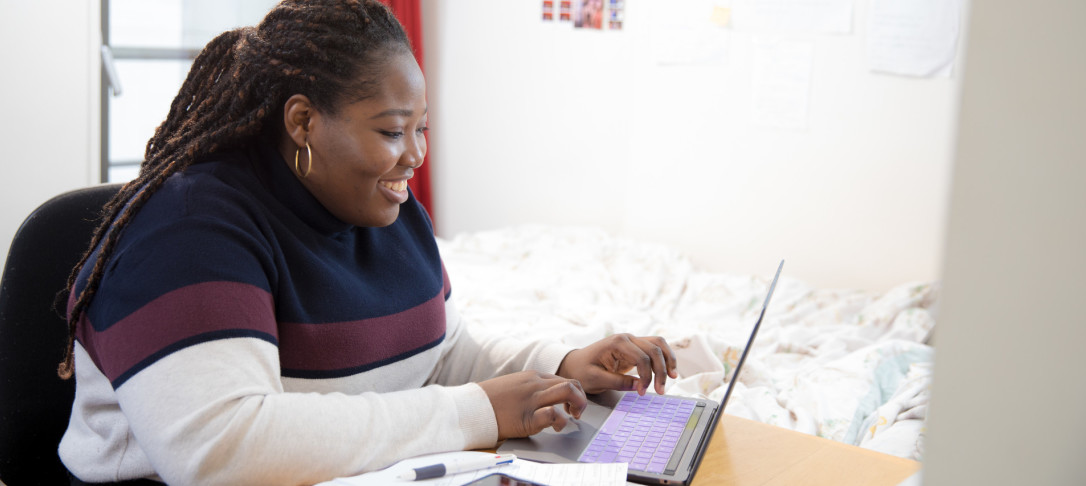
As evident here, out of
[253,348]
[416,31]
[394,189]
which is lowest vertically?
[253,348]

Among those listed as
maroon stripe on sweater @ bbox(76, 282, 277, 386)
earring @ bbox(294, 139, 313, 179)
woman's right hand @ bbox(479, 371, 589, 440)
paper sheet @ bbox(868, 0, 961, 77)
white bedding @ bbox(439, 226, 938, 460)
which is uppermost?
paper sheet @ bbox(868, 0, 961, 77)

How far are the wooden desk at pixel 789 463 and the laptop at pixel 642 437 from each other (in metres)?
0.03

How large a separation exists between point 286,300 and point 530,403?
0.28 metres

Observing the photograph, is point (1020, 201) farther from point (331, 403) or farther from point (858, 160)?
point (858, 160)

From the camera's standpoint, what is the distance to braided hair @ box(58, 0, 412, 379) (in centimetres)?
103

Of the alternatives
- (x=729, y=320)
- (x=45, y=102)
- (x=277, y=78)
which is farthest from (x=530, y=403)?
(x=45, y=102)

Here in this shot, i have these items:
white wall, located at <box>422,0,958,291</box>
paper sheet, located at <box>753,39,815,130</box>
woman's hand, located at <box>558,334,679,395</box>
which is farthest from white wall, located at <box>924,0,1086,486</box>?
paper sheet, located at <box>753,39,815,130</box>

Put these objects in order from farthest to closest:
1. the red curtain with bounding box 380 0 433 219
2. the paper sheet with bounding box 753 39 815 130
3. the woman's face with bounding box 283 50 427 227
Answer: the red curtain with bounding box 380 0 433 219, the paper sheet with bounding box 753 39 815 130, the woman's face with bounding box 283 50 427 227

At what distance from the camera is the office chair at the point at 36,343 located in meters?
1.02

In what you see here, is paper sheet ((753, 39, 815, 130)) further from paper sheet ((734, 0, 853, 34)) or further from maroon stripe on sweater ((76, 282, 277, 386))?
maroon stripe on sweater ((76, 282, 277, 386))

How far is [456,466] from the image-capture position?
2.72 ft

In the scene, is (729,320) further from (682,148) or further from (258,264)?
(258,264)

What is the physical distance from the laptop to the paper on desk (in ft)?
0.10

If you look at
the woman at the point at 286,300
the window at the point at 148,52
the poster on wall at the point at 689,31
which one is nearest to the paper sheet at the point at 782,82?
the poster on wall at the point at 689,31
